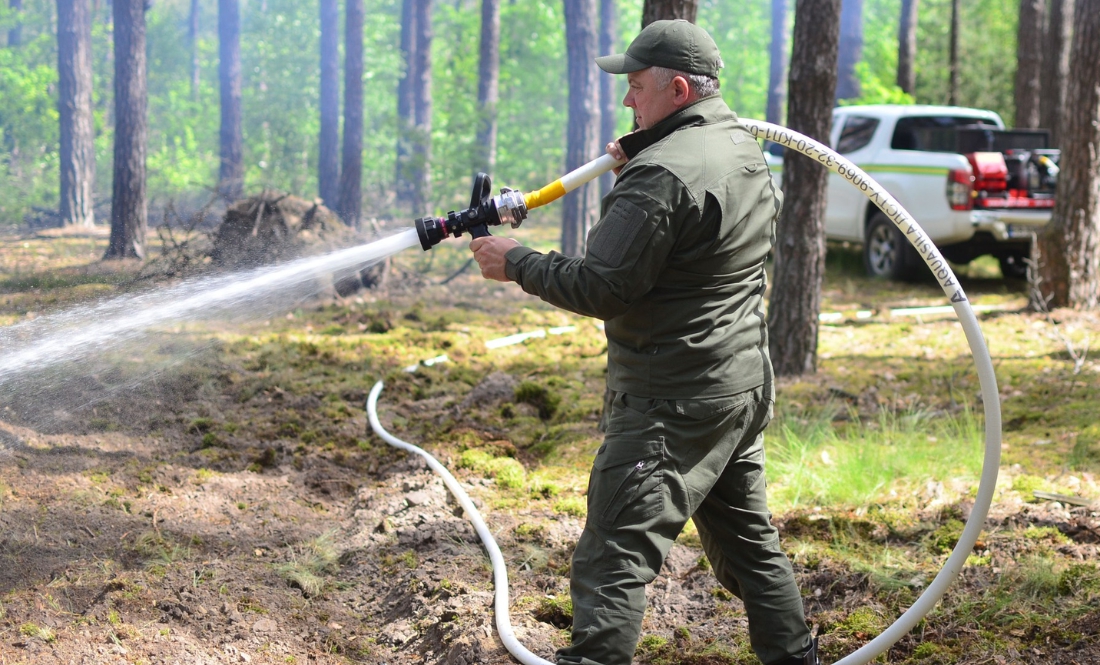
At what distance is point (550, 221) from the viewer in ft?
74.2

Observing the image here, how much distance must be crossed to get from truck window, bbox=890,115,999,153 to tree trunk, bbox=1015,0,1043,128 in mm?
2136

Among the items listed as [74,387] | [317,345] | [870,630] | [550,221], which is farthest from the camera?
[550,221]

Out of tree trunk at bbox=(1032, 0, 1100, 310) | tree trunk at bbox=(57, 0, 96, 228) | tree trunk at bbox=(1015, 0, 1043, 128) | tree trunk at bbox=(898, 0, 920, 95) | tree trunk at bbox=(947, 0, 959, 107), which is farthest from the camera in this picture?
tree trunk at bbox=(898, 0, 920, 95)

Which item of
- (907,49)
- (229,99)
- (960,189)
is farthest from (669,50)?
(229,99)

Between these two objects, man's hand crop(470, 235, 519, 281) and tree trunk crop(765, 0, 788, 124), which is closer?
man's hand crop(470, 235, 519, 281)

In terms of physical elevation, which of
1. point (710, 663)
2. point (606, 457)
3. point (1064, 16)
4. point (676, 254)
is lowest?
point (710, 663)

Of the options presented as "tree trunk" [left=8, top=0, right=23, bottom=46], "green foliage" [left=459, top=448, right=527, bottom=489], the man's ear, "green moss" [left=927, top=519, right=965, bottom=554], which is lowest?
"green foliage" [left=459, top=448, right=527, bottom=489]

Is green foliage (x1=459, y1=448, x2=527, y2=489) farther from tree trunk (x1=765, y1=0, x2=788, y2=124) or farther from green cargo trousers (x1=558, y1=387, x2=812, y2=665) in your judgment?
tree trunk (x1=765, y1=0, x2=788, y2=124)

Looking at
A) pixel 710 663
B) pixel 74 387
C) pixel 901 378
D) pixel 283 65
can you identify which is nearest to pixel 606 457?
pixel 710 663

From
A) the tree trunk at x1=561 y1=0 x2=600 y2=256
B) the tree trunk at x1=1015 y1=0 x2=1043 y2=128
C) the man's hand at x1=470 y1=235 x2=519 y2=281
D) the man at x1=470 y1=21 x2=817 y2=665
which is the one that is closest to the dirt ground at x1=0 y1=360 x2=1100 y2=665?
the man at x1=470 y1=21 x2=817 y2=665

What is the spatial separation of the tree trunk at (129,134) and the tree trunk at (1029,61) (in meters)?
12.2

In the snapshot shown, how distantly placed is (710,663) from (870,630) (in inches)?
24.5

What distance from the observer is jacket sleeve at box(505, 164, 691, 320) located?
98.5 inches

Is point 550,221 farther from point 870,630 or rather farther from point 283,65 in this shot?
point 870,630
